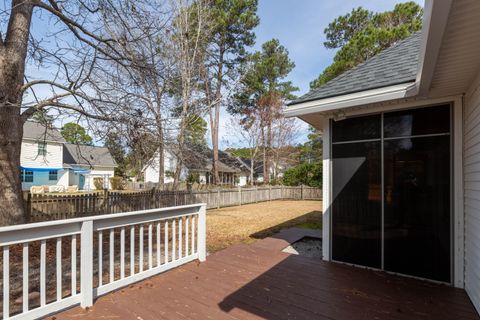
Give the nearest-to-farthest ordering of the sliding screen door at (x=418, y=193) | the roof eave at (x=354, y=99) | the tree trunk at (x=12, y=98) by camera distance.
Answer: the roof eave at (x=354, y=99) < the sliding screen door at (x=418, y=193) < the tree trunk at (x=12, y=98)

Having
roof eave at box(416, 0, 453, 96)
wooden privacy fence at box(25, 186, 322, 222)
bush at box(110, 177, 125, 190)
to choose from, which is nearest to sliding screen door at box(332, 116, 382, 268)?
roof eave at box(416, 0, 453, 96)

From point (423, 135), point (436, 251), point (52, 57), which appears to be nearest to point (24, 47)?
point (52, 57)

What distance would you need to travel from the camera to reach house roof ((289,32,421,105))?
365 cm

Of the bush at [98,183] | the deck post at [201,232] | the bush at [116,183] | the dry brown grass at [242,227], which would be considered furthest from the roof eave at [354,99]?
the bush at [98,183]

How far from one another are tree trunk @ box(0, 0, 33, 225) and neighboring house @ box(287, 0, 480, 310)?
533 centimetres

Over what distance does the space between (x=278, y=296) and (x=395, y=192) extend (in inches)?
93.3

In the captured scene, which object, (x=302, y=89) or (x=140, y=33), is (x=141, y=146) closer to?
(x=140, y=33)

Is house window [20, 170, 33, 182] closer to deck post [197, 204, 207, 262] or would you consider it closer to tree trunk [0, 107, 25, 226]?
tree trunk [0, 107, 25, 226]

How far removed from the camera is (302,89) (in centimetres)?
2205

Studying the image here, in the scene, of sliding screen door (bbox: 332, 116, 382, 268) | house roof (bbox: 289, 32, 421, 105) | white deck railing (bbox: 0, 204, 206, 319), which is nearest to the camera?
white deck railing (bbox: 0, 204, 206, 319)

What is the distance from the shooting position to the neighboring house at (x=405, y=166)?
3.04 metres

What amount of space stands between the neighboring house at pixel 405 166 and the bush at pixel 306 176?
1232 cm

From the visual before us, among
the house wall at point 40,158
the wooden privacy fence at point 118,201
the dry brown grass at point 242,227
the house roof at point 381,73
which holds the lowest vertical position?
the dry brown grass at point 242,227

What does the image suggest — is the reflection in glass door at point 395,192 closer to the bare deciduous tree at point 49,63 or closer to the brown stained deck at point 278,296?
the brown stained deck at point 278,296
